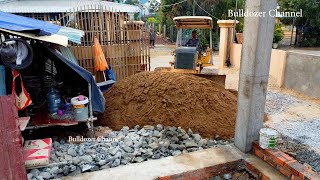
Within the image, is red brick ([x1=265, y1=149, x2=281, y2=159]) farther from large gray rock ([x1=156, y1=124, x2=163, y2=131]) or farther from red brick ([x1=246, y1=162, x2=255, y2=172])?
large gray rock ([x1=156, y1=124, x2=163, y2=131])

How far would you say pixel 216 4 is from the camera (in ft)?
67.3

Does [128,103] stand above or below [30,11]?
below

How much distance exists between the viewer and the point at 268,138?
12.0ft

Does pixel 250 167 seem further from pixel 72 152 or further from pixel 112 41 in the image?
pixel 112 41

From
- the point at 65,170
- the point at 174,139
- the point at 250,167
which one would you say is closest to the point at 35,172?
the point at 65,170

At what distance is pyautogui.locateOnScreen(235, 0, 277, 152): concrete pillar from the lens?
348cm

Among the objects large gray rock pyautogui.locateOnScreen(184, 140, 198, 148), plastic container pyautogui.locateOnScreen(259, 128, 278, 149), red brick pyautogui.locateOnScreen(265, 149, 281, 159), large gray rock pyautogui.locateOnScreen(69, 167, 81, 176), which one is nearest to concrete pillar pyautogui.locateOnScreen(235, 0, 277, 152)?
plastic container pyautogui.locateOnScreen(259, 128, 278, 149)

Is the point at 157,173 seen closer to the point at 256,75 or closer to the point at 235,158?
the point at 235,158

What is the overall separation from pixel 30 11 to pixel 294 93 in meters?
12.4

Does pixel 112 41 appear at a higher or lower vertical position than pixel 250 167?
higher

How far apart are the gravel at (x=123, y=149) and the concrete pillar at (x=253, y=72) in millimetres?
852

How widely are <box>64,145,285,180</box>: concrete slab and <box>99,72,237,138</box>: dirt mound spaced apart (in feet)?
3.25

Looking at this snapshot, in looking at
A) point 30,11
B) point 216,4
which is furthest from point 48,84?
point 216,4

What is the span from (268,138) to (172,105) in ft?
7.45
